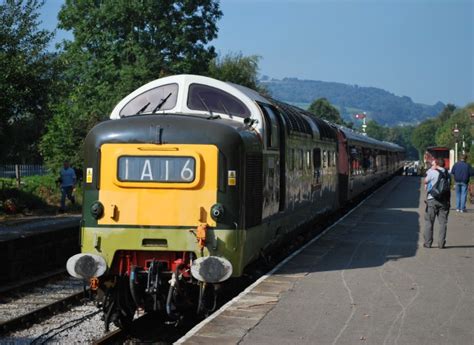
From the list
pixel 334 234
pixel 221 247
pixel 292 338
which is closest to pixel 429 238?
pixel 334 234

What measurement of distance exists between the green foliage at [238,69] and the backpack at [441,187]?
4226 centimetres

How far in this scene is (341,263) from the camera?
1199cm

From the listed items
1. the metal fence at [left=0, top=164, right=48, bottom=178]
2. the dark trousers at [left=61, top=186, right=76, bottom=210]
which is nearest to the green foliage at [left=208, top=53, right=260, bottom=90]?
the metal fence at [left=0, top=164, right=48, bottom=178]

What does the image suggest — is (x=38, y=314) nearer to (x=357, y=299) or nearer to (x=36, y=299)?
(x=36, y=299)

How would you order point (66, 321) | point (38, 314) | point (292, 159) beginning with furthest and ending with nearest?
point (292, 159)
point (38, 314)
point (66, 321)

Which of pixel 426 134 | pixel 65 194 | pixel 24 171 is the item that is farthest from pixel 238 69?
pixel 426 134

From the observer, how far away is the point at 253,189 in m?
9.52

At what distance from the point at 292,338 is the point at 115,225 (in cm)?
274

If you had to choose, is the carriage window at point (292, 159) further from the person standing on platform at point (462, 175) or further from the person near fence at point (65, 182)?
the person near fence at point (65, 182)

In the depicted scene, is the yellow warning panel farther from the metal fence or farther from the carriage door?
the metal fence

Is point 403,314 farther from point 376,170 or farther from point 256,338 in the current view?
point 376,170

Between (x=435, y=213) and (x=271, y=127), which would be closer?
(x=271, y=127)

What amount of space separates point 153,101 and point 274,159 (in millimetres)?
1919

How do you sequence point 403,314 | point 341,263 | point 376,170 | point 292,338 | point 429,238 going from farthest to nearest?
point 376,170
point 429,238
point 341,263
point 403,314
point 292,338
